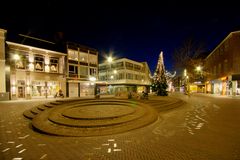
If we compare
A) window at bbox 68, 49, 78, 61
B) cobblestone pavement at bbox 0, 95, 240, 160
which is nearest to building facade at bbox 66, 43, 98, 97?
window at bbox 68, 49, 78, 61

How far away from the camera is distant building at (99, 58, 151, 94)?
36.5m

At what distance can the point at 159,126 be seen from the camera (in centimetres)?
692

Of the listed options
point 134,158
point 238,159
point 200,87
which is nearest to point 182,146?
point 238,159

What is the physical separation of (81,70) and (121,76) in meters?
12.2

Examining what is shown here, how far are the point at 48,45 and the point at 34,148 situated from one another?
26.0m

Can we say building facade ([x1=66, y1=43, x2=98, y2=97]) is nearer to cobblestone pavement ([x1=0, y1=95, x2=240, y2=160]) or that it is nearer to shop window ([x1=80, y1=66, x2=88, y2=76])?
shop window ([x1=80, y1=66, x2=88, y2=76])

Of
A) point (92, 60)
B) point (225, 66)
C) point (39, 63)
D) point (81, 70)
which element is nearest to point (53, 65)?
point (39, 63)

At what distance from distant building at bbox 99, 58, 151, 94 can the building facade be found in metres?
4.71

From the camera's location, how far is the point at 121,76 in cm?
3694

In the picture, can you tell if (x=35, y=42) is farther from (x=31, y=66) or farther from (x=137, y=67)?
(x=137, y=67)

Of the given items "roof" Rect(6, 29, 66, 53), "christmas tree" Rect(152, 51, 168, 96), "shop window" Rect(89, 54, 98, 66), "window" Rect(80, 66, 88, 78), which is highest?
"roof" Rect(6, 29, 66, 53)

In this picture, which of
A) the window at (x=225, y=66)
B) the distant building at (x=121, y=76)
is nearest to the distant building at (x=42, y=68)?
the distant building at (x=121, y=76)

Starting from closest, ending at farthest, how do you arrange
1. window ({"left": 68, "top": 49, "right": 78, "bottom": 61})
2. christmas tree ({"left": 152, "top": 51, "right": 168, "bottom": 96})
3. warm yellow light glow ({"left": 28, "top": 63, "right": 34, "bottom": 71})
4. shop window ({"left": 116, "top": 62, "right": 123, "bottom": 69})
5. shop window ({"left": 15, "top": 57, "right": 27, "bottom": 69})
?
christmas tree ({"left": 152, "top": 51, "right": 168, "bottom": 96}) → shop window ({"left": 15, "top": 57, "right": 27, "bottom": 69}) → warm yellow light glow ({"left": 28, "top": 63, "right": 34, "bottom": 71}) → window ({"left": 68, "top": 49, "right": 78, "bottom": 61}) → shop window ({"left": 116, "top": 62, "right": 123, "bottom": 69})

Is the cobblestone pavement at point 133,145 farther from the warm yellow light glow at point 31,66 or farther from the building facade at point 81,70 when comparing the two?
the building facade at point 81,70
